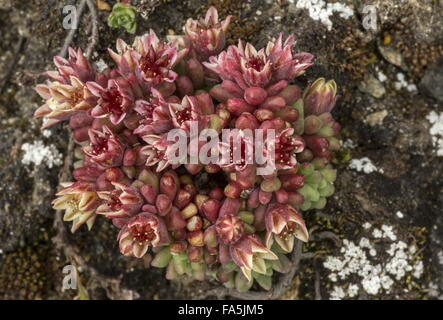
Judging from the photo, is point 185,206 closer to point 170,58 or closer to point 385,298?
point 170,58

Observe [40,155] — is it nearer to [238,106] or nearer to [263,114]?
[238,106]

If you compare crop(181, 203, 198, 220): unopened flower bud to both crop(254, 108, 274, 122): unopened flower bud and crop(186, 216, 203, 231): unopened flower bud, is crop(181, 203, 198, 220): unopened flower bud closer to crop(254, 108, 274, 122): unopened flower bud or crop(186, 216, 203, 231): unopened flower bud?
crop(186, 216, 203, 231): unopened flower bud

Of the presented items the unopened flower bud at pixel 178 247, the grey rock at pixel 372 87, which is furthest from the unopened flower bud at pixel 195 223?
the grey rock at pixel 372 87

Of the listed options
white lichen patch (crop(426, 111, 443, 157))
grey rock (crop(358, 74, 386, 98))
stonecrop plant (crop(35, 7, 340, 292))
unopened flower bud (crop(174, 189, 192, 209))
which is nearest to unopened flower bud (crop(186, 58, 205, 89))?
stonecrop plant (crop(35, 7, 340, 292))

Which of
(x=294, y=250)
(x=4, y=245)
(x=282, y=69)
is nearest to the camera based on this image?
(x=282, y=69)

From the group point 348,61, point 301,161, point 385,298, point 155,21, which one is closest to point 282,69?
point 301,161

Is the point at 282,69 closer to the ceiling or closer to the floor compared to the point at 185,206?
closer to the ceiling

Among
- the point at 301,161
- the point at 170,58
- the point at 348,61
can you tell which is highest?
the point at 348,61
